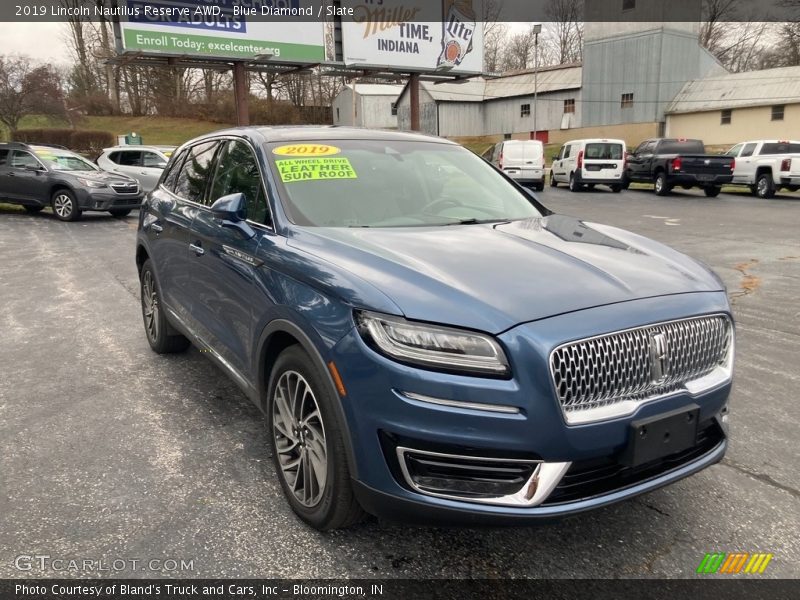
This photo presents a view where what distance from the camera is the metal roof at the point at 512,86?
1791 inches

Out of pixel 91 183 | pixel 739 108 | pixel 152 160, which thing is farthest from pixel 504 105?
pixel 91 183

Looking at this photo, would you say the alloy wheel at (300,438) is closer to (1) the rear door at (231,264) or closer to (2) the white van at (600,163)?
(1) the rear door at (231,264)

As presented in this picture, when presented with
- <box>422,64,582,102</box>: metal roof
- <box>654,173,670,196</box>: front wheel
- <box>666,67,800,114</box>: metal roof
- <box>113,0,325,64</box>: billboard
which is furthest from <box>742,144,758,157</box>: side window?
<box>422,64,582,102</box>: metal roof

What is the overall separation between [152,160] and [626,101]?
1317 inches

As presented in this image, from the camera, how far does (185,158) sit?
476 centimetres

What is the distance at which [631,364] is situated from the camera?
7.29 feet

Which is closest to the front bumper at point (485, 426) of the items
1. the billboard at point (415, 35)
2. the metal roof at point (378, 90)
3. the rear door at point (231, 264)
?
the rear door at point (231, 264)

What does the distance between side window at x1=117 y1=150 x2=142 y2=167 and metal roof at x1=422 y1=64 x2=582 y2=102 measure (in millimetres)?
30495

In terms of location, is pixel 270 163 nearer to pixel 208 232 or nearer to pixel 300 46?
pixel 208 232

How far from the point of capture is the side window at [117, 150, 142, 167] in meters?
17.8

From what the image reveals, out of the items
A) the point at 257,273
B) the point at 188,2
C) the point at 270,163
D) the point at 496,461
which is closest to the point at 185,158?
the point at 270,163

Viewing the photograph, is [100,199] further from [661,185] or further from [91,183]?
[661,185]

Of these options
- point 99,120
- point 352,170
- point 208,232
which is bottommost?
point 208,232

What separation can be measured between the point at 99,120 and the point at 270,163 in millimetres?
53329
